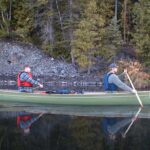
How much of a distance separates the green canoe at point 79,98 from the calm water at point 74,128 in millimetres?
384

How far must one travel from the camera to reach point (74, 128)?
575 inches

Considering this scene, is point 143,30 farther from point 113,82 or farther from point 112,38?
point 113,82

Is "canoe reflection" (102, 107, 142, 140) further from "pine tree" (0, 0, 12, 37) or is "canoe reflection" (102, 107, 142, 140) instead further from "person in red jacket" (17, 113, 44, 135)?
"pine tree" (0, 0, 12, 37)

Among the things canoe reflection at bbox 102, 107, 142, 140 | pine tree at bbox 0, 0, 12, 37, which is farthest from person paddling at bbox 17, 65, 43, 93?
pine tree at bbox 0, 0, 12, 37

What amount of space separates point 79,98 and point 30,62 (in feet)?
39.6

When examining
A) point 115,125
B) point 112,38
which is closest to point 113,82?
point 115,125

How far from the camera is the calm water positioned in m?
12.3

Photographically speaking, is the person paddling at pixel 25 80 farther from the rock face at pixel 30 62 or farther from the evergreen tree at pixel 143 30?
the evergreen tree at pixel 143 30

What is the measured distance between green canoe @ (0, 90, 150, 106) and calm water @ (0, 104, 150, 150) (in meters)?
0.38

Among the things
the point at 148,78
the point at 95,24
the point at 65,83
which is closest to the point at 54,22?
the point at 95,24

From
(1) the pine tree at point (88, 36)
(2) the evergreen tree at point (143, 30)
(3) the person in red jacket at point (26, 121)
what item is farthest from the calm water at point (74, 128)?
(2) the evergreen tree at point (143, 30)

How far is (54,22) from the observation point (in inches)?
1293

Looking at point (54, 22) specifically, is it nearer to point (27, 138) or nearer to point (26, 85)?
point (26, 85)

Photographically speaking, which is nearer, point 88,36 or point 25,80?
point 25,80
